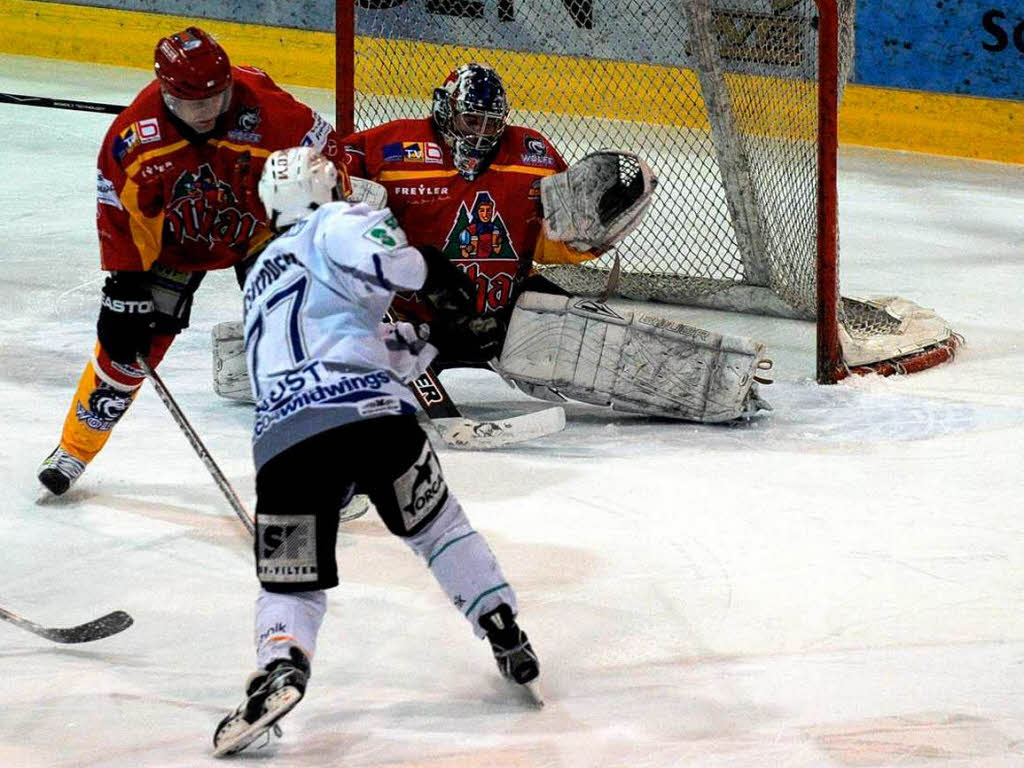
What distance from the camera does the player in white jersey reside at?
2.31 meters

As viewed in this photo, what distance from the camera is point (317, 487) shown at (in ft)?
7.68

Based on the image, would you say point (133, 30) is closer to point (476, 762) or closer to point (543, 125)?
point (543, 125)

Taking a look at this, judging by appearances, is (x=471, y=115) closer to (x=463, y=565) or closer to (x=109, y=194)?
(x=109, y=194)

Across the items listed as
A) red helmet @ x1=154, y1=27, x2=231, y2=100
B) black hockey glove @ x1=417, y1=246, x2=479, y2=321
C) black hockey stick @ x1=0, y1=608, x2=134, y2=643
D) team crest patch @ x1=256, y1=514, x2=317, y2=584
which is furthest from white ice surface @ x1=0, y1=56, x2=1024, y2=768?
red helmet @ x1=154, y1=27, x2=231, y2=100

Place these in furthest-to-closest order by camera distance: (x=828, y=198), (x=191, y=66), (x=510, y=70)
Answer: (x=510, y=70) → (x=828, y=198) → (x=191, y=66)

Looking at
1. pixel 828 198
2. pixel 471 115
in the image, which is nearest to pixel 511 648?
pixel 471 115

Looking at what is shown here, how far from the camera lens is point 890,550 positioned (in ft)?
10.4

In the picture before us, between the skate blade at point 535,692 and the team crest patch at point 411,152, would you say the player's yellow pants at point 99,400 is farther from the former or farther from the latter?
the skate blade at point 535,692

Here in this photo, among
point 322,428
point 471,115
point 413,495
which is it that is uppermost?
point 471,115

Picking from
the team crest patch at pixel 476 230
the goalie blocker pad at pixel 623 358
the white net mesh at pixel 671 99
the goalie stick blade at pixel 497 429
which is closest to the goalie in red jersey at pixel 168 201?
the team crest patch at pixel 476 230

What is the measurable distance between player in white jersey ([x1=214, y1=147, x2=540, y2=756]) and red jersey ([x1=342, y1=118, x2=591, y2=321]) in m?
1.60

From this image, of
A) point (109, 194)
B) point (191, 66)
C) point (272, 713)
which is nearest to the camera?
point (272, 713)

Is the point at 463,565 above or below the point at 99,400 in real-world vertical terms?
above

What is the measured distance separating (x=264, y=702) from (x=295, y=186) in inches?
31.2
